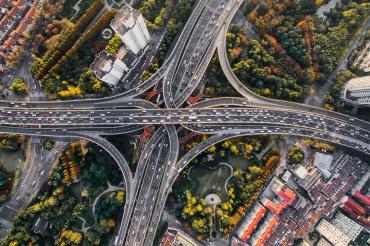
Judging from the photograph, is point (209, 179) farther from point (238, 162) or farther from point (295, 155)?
point (295, 155)

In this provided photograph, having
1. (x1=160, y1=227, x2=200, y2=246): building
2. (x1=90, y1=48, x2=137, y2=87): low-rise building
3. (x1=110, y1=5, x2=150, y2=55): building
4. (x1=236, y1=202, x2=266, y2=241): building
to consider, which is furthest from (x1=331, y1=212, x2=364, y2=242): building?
(x1=110, y1=5, x2=150, y2=55): building

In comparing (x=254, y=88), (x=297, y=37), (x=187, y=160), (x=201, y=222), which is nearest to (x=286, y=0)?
(x=297, y=37)

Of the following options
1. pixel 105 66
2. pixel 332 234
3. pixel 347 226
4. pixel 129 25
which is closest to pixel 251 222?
pixel 332 234

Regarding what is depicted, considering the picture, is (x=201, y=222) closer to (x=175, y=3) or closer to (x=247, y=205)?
(x=247, y=205)

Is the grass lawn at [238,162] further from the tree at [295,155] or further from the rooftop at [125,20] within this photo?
the rooftop at [125,20]

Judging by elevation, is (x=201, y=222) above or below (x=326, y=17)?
below

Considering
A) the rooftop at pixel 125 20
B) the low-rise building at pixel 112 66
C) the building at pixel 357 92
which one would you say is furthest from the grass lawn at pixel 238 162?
the rooftop at pixel 125 20
